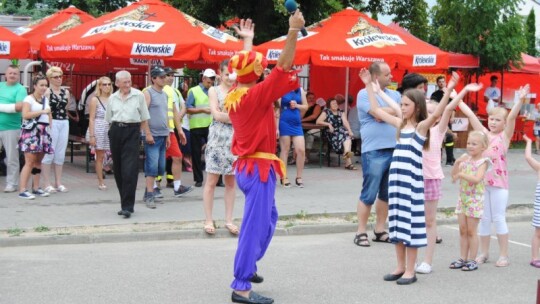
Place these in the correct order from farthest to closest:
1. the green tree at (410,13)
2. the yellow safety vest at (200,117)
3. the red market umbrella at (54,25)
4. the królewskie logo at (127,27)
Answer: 1. the green tree at (410,13)
2. the red market umbrella at (54,25)
3. the królewskie logo at (127,27)
4. the yellow safety vest at (200,117)

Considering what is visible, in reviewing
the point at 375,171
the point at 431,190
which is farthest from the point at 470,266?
the point at 375,171

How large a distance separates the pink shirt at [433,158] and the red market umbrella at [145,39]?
21.1ft

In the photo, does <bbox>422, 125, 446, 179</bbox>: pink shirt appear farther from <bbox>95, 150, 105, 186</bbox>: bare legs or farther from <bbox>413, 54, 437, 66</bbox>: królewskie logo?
<bbox>413, 54, 437, 66</bbox>: królewskie logo

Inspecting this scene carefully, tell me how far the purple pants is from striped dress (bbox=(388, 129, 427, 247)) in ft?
4.32

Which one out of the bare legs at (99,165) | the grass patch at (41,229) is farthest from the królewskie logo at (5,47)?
Result: the grass patch at (41,229)

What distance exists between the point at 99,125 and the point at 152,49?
178cm

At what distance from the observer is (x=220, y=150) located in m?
9.09

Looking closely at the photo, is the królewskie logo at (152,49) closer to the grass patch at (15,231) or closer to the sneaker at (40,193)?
the sneaker at (40,193)

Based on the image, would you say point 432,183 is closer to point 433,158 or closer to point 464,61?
point 433,158

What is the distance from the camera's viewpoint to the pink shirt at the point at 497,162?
795 centimetres

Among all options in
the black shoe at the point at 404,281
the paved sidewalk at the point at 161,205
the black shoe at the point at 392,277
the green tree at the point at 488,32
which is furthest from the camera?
the green tree at the point at 488,32

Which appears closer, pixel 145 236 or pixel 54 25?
pixel 145 236

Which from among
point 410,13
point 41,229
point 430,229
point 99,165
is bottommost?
point 41,229

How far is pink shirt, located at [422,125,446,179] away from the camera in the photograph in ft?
A: 25.7
